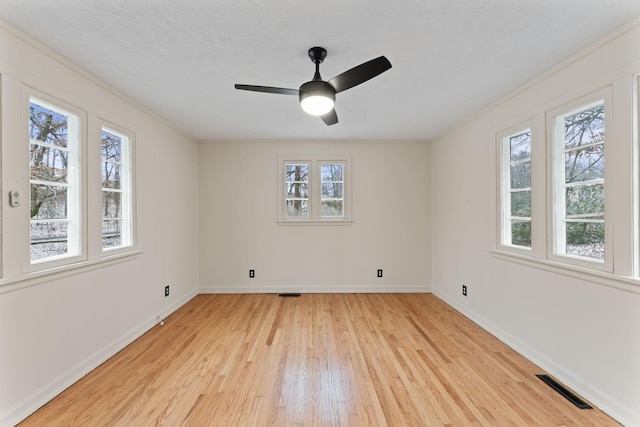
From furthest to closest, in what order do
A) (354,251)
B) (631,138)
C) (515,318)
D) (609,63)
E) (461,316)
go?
(354,251) < (461,316) < (515,318) < (609,63) < (631,138)

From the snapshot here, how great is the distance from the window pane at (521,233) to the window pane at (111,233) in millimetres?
4006

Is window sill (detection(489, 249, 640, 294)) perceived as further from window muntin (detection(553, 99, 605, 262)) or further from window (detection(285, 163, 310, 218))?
window (detection(285, 163, 310, 218))

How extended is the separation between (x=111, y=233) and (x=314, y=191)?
277 cm

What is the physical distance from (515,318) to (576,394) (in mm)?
764

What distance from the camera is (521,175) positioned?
280cm

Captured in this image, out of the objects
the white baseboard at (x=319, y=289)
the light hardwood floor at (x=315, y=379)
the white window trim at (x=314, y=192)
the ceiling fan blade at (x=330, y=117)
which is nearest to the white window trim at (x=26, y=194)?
the light hardwood floor at (x=315, y=379)

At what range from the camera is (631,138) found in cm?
178

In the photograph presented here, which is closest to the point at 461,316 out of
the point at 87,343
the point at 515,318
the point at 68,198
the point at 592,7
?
the point at 515,318

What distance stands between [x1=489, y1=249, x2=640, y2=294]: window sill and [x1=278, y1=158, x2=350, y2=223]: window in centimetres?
249

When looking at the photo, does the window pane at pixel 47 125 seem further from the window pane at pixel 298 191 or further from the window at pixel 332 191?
the window at pixel 332 191

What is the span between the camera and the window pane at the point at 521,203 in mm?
2709

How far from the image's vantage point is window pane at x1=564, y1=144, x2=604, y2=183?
204cm

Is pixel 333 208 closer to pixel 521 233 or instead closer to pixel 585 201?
pixel 521 233

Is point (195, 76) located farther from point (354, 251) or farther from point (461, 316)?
point (461, 316)
